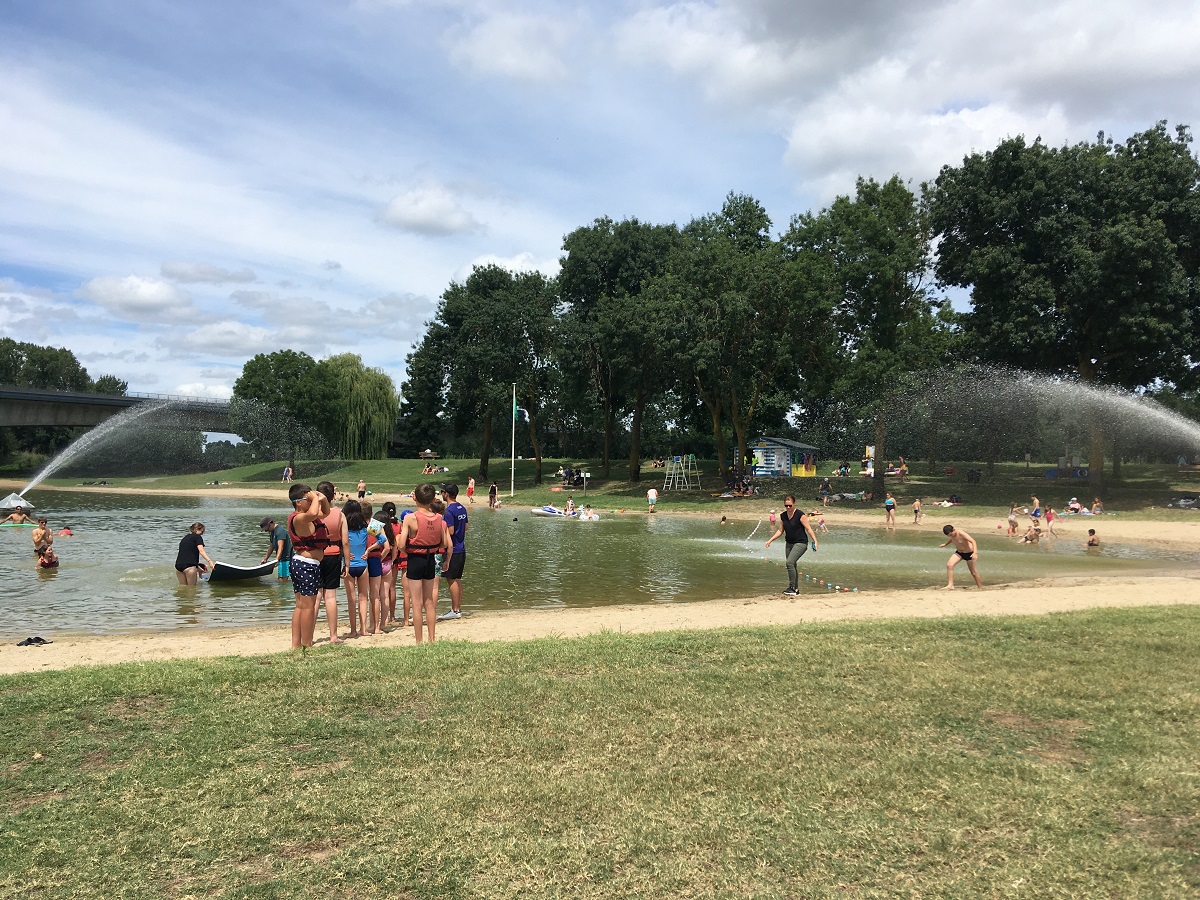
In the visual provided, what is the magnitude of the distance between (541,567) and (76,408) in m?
72.1

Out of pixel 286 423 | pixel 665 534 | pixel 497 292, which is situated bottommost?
pixel 665 534

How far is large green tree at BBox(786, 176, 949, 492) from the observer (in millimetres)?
41719

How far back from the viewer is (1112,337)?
3897 cm

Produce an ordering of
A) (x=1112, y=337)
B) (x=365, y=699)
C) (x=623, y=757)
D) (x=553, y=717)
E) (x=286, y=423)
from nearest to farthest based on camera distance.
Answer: (x=623, y=757), (x=553, y=717), (x=365, y=699), (x=1112, y=337), (x=286, y=423)

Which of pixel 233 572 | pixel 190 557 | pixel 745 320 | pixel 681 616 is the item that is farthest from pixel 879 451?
pixel 190 557

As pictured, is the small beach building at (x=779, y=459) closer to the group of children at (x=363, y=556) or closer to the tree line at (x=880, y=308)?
the tree line at (x=880, y=308)

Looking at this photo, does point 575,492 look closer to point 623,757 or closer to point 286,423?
point 286,423

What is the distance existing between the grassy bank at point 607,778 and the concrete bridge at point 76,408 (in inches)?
3069

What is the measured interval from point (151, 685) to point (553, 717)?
12.6 ft

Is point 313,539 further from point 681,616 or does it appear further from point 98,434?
point 98,434

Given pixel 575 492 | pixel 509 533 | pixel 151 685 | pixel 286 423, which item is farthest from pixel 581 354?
pixel 151 685

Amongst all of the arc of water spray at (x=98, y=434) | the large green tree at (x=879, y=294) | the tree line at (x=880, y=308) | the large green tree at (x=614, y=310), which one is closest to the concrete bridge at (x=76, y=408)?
the arc of water spray at (x=98, y=434)

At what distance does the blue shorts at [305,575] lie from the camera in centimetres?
998

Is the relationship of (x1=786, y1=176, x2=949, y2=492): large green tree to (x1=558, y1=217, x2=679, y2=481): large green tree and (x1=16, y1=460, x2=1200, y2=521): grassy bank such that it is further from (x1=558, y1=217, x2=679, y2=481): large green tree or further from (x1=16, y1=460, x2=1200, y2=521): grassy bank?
(x1=558, y1=217, x2=679, y2=481): large green tree
